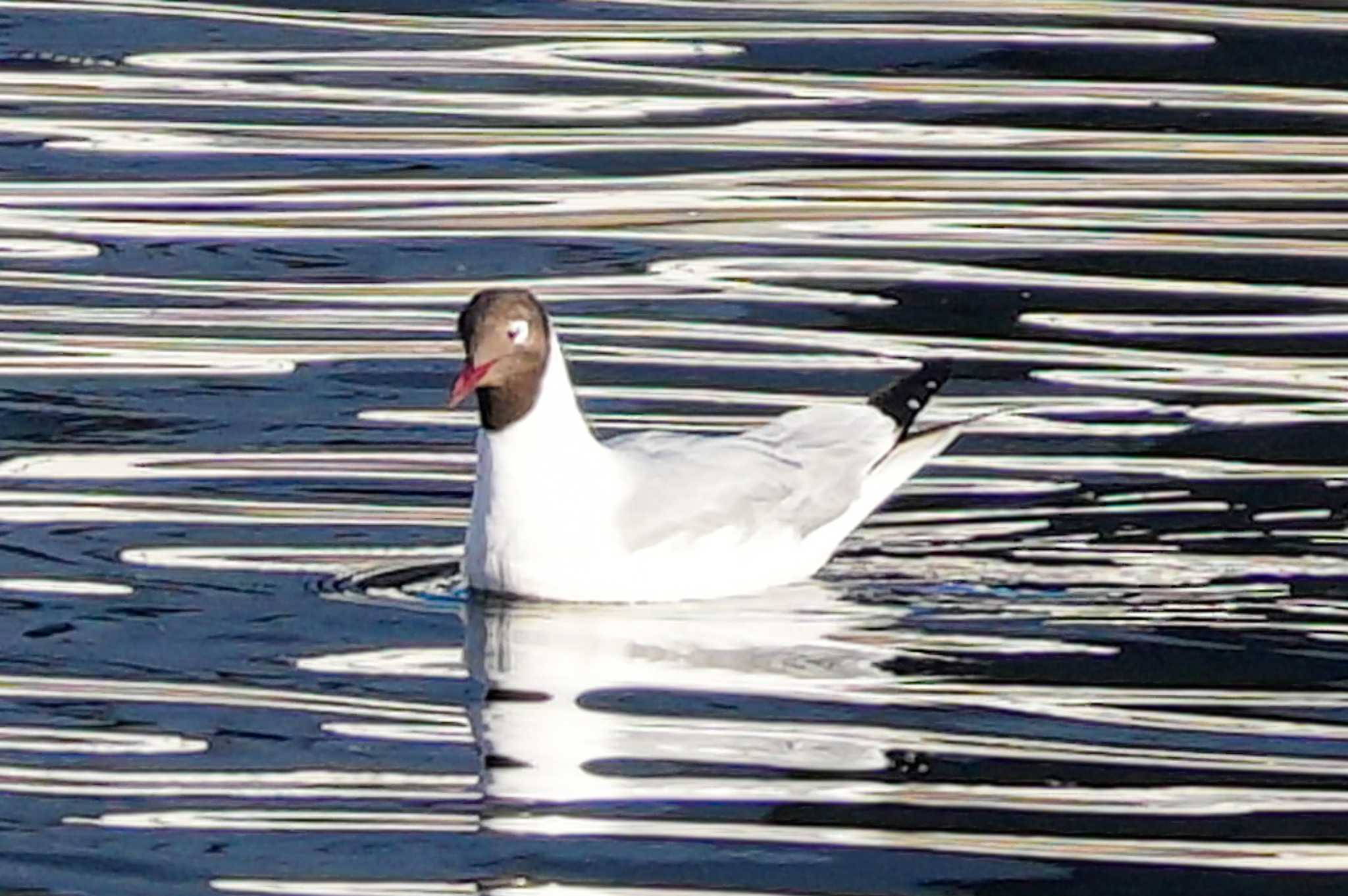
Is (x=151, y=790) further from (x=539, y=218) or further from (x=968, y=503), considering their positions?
(x=539, y=218)

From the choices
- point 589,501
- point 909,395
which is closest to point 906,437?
point 909,395

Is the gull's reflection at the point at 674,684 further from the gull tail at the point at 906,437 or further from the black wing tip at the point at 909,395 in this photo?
the black wing tip at the point at 909,395

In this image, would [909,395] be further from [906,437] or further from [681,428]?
[681,428]

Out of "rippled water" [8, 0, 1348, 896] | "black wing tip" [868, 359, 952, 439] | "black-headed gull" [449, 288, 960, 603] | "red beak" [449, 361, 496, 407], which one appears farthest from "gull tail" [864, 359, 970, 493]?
"red beak" [449, 361, 496, 407]

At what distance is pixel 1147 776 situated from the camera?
9.34 metres

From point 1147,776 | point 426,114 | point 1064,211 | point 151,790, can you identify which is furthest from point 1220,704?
point 426,114

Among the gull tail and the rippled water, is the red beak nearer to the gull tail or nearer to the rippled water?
the rippled water

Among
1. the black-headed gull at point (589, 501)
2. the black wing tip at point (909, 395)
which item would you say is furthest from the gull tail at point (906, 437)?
the black-headed gull at point (589, 501)

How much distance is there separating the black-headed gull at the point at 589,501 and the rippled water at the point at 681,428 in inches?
5.0

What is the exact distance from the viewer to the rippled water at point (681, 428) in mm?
9062

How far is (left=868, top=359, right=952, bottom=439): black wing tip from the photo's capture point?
1170cm

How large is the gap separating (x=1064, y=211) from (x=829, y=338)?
2184mm

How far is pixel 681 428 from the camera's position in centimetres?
1279

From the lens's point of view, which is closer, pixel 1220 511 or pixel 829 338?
pixel 1220 511
